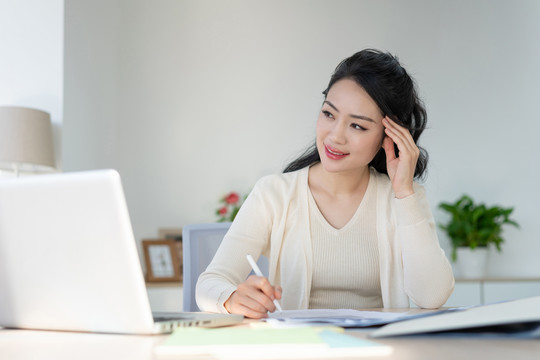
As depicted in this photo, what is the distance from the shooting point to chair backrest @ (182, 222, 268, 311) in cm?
182

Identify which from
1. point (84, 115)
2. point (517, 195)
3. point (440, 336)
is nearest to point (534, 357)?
point (440, 336)

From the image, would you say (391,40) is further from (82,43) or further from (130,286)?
(130,286)

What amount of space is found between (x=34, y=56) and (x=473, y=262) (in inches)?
114

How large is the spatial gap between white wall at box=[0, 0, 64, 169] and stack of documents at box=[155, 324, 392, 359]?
2.74 m

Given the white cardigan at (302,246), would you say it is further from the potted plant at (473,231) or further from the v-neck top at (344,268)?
the potted plant at (473,231)

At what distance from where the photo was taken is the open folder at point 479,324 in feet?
2.20

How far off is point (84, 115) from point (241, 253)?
2199 millimetres

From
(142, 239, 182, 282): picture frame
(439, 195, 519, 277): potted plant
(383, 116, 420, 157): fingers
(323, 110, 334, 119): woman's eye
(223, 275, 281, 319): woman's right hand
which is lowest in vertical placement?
(142, 239, 182, 282): picture frame

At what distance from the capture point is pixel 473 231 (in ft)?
12.5

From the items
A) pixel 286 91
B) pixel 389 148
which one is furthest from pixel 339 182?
pixel 286 91

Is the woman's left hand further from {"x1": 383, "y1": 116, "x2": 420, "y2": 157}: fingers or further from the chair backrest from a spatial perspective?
the chair backrest

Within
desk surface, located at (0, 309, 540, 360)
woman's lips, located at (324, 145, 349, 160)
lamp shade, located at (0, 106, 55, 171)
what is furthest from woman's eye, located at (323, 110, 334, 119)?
lamp shade, located at (0, 106, 55, 171)

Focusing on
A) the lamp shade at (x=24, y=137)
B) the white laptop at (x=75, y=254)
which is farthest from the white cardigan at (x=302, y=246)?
the lamp shade at (x=24, y=137)

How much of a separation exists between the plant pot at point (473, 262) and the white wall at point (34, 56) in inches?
99.9
